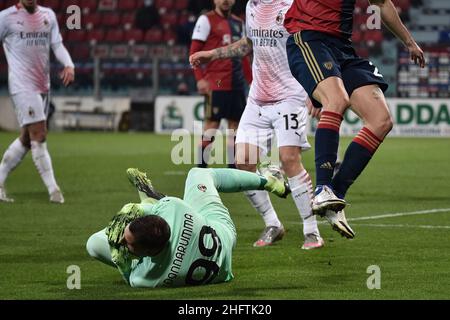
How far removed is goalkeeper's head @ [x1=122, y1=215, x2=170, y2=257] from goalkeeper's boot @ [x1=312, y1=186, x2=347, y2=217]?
3.16ft

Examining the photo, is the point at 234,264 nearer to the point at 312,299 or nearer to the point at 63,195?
the point at 312,299

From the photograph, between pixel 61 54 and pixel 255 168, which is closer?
pixel 255 168

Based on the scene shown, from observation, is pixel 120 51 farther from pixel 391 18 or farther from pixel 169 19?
pixel 391 18

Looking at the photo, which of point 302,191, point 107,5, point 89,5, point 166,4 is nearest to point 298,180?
point 302,191

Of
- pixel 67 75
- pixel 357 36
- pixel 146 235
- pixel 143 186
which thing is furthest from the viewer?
pixel 357 36

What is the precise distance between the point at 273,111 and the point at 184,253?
2.84 meters

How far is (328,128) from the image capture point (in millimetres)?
6922

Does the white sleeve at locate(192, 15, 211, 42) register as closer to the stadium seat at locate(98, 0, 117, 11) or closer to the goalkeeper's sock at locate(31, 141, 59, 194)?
the goalkeeper's sock at locate(31, 141, 59, 194)

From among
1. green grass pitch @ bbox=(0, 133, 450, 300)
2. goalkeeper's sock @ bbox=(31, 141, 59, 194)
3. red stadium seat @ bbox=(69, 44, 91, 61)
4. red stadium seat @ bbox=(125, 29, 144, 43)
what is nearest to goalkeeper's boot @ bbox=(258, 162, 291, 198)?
green grass pitch @ bbox=(0, 133, 450, 300)

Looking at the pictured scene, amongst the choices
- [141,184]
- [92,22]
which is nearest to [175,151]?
[92,22]

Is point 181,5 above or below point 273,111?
above

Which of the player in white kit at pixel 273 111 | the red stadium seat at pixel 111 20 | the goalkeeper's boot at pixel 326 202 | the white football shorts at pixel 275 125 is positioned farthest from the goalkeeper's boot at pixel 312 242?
the red stadium seat at pixel 111 20
